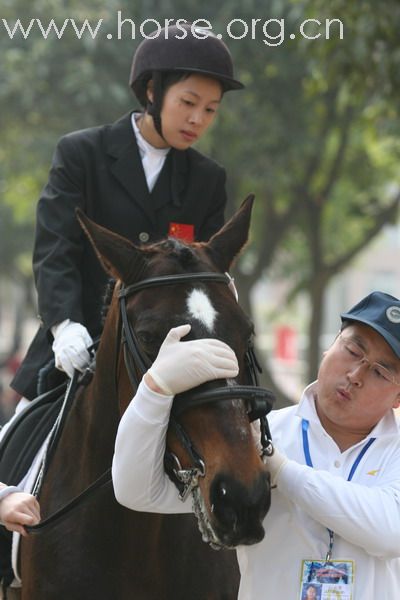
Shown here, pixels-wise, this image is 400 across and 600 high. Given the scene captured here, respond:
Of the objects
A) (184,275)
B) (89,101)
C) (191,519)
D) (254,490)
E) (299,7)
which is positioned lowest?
(191,519)

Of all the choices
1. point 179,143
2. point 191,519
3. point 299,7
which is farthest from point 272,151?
point 191,519

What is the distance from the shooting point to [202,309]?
10.7 feet

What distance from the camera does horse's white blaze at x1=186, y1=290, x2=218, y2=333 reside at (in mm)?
3232

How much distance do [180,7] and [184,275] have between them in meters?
12.2

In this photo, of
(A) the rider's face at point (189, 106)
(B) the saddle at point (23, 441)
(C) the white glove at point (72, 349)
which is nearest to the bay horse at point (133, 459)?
(C) the white glove at point (72, 349)

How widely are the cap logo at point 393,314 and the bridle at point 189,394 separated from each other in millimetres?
478

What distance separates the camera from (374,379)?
348cm

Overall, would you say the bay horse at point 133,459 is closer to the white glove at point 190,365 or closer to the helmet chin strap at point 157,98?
the white glove at point 190,365

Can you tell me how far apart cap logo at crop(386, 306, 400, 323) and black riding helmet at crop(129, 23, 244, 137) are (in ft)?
4.81

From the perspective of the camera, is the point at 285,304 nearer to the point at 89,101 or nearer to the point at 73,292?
the point at 89,101

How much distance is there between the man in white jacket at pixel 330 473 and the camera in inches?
126

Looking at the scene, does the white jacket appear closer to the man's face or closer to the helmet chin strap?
the man's face

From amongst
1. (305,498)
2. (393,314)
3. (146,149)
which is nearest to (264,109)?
(146,149)

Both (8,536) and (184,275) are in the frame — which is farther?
(8,536)
